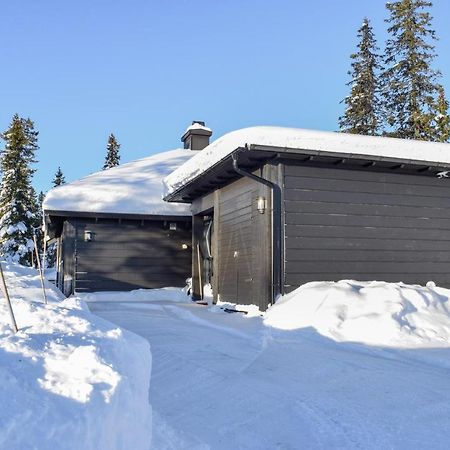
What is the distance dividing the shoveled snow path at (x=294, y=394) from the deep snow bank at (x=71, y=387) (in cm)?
47

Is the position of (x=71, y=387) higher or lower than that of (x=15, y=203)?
lower

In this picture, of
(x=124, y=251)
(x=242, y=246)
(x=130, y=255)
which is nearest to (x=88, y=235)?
(x=124, y=251)

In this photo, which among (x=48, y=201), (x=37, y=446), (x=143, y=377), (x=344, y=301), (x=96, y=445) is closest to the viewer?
(x=37, y=446)

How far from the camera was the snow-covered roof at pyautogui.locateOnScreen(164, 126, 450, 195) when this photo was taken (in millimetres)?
7559

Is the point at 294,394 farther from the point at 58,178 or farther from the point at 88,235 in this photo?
the point at 58,178

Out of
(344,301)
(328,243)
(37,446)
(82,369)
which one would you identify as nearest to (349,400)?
(82,369)

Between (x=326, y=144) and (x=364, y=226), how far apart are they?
177 centimetres

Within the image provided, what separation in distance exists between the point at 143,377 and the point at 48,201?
10.9 metres

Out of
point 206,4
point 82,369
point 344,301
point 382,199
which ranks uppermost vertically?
point 206,4

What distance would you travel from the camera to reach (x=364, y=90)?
2416cm

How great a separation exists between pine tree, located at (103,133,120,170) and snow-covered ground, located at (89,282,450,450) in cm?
3291

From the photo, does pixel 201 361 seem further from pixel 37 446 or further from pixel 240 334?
pixel 37 446

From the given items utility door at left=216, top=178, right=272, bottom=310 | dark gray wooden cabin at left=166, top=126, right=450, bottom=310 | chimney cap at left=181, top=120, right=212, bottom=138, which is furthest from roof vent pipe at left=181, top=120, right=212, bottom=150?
dark gray wooden cabin at left=166, top=126, right=450, bottom=310

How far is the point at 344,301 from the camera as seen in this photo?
610 centimetres
